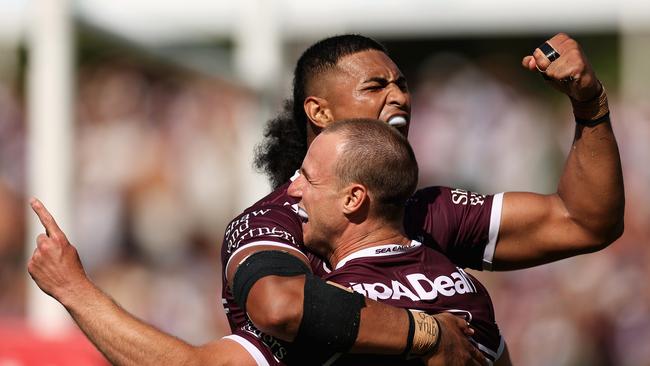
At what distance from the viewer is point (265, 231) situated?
3588 millimetres

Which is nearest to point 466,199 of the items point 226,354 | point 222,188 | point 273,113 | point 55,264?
point 226,354

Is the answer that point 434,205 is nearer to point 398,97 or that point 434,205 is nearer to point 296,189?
point 398,97

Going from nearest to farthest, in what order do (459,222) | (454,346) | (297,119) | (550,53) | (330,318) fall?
(330,318)
(454,346)
(550,53)
(459,222)
(297,119)

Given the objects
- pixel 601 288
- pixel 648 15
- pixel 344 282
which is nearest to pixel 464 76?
pixel 648 15

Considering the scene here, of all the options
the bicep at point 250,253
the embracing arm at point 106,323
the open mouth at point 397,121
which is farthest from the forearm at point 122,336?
the open mouth at point 397,121

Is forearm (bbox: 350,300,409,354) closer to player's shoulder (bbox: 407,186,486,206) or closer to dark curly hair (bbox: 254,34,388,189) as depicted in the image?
player's shoulder (bbox: 407,186,486,206)

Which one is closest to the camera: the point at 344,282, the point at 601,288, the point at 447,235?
the point at 344,282

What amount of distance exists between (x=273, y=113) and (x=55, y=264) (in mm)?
5195

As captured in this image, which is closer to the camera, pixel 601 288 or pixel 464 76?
pixel 601 288

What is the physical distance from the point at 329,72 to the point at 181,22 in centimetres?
722

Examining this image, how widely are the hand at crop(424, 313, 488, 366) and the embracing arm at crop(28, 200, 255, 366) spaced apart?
21.5 inches

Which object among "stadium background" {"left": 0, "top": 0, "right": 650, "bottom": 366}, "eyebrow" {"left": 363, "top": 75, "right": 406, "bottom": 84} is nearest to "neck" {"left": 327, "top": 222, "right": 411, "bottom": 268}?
"eyebrow" {"left": 363, "top": 75, "right": 406, "bottom": 84}

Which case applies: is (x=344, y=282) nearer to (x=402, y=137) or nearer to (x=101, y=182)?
(x=402, y=137)

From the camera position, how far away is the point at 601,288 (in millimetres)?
10391
